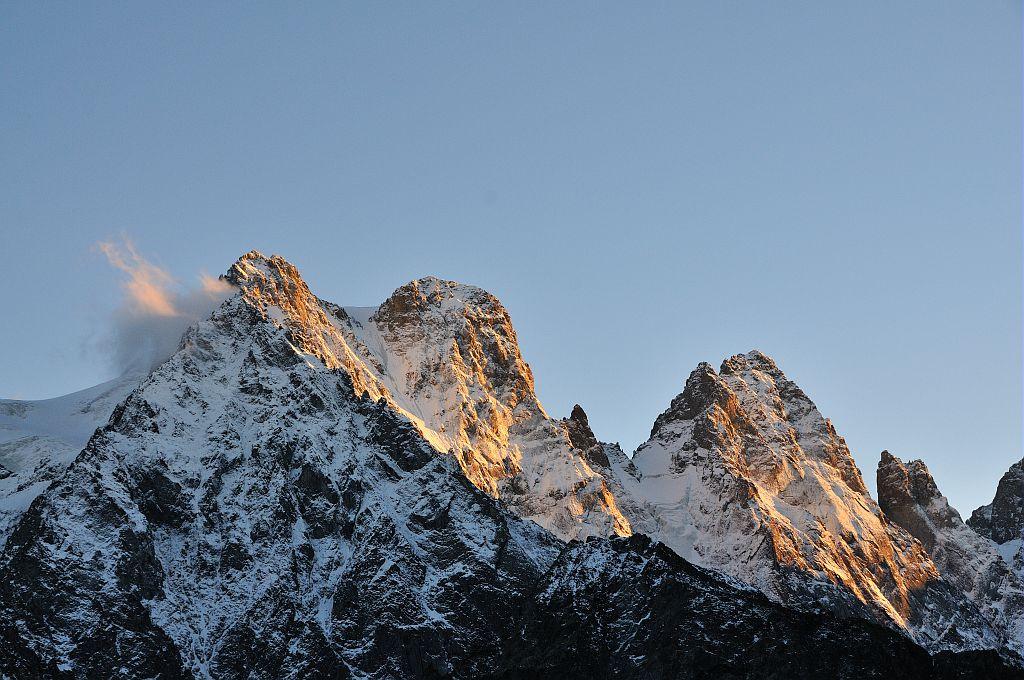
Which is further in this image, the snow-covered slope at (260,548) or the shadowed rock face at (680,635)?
the snow-covered slope at (260,548)

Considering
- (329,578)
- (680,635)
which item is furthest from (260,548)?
(680,635)

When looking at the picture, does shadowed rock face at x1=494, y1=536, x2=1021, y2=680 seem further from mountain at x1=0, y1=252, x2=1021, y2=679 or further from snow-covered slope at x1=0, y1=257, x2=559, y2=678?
snow-covered slope at x1=0, y1=257, x2=559, y2=678

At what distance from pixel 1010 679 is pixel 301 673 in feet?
230

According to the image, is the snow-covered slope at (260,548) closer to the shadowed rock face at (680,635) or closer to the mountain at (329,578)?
the mountain at (329,578)

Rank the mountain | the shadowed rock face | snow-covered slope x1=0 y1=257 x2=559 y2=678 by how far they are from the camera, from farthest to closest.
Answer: snow-covered slope x1=0 y1=257 x2=559 y2=678 < the mountain < the shadowed rock face

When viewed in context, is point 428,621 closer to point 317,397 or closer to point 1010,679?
point 317,397

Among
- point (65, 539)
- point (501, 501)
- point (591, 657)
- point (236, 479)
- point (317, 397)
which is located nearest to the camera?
point (591, 657)

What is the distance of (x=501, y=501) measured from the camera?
653 ft

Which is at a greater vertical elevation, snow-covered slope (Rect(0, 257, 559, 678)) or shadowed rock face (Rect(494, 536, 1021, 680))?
snow-covered slope (Rect(0, 257, 559, 678))

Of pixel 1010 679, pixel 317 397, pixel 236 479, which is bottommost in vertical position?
pixel 1010 679

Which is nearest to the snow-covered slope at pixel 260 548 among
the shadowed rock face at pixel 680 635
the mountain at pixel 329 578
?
the mountain at pixel 329 578

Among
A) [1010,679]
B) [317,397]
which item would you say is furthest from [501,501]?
[1010,679]

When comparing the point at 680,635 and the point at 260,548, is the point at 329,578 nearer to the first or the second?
the point at 260,548

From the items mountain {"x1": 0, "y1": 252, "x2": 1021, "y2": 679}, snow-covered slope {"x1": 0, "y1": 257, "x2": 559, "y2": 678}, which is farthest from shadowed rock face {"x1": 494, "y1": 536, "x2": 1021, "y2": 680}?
snow-covered slope {"x1": 0, "y1": 257, "x2": 559, "y2": 678}
